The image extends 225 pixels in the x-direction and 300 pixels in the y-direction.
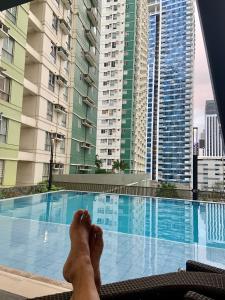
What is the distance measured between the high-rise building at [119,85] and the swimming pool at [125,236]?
28.2 meters

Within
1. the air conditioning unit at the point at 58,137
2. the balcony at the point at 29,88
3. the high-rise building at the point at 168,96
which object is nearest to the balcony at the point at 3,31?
the balcony at the point at 29,88

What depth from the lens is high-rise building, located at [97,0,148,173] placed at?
4094 centimetres

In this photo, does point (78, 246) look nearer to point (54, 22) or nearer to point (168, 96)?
point (54, 22)

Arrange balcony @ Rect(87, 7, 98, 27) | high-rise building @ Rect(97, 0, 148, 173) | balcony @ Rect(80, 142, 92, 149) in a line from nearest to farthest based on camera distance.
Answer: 1. balcony @ Rect(80, 142, 92, 149)
2. balcony @ Rect(87, 7, 98, 27)
3. high-rise building @ Rect(97, 0, 148, 173)

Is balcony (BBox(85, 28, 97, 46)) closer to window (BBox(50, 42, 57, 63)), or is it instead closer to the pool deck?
window (BBox(50, 42, 57, 63))

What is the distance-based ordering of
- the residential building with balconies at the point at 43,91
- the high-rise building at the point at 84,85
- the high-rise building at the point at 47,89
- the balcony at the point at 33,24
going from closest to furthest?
the high-rise building at the point at 47,89 < the balcony at the point at 33,24 < the residential building with balconies at the point at 43,91 < the high-rise building at the point at 84,85

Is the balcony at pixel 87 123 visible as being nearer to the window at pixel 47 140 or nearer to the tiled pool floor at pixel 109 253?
the window at pixel 47 140

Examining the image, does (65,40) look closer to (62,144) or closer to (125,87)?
(62,144)

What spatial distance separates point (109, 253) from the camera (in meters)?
5.16

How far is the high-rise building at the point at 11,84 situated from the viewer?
538 inches

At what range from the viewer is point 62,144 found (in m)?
21.3

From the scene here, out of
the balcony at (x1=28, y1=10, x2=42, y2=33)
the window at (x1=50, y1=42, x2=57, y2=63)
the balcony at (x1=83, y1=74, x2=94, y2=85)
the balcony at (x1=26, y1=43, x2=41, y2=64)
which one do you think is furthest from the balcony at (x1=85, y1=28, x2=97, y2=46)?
the balcony at (x1=26, y1=43, x2=41, y2=64)

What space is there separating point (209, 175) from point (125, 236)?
8341 mm

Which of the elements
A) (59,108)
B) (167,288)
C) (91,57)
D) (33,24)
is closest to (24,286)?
(167,288)
